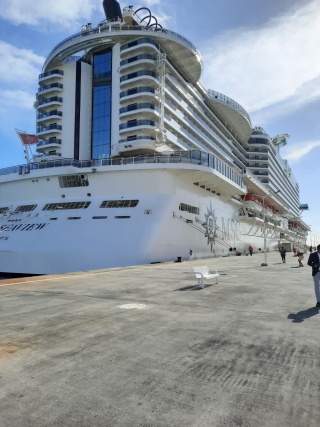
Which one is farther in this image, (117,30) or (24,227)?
(117,30)

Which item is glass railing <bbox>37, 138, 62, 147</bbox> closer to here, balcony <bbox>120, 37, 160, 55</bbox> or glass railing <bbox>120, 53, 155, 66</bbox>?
glass railing <bbox>120, 53, 155, 66</bbox>

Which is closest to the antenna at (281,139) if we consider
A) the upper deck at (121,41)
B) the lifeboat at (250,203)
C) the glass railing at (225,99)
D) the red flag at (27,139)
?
the glass railing at (225,99)

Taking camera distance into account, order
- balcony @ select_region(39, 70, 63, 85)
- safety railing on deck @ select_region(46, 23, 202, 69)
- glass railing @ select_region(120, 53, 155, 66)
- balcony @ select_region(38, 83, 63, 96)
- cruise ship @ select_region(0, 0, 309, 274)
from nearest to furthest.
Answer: cruise ship @ select_region(0, 0, 309, 274)
glass railing @ select_region(120, 53, 155, 66)
safety railing on deck @ select_region(46, 23, 202, 69)
balcony @ select_region(38, 83, 63, 96)
balcony @ select_region(39, 70, 63, 85)

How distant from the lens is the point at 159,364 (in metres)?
3.83

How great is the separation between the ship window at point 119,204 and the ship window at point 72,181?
302cm

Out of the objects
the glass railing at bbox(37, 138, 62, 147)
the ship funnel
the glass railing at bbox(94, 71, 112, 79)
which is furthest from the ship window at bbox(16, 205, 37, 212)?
the ship funnel

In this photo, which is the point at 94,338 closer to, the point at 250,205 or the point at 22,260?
the point at 22,260

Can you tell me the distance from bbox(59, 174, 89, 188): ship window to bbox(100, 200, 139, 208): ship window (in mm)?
3024

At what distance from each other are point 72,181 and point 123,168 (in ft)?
16.9

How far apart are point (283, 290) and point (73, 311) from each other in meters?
6.86

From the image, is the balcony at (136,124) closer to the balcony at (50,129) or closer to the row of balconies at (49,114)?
the balcony at (50,129)

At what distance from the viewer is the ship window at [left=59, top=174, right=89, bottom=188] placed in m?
26.8

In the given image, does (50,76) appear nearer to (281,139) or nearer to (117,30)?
(117,30)

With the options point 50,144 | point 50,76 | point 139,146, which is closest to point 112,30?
point 50,76
